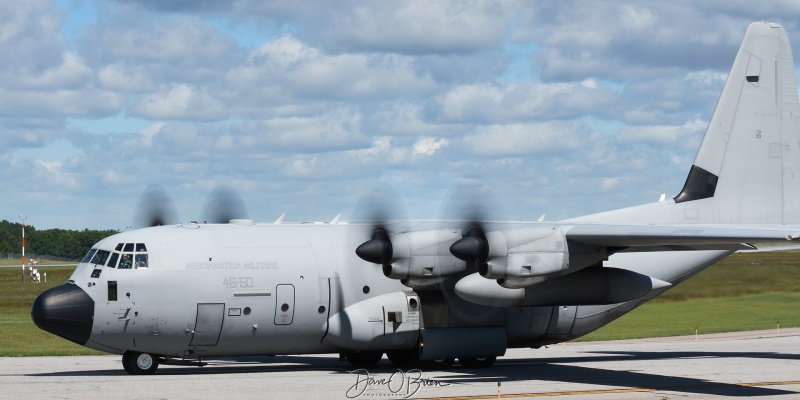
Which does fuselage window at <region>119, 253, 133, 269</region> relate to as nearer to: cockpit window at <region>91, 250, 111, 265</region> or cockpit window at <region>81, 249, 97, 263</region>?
cockpit window at <region>91, 250, 111, 265</region>

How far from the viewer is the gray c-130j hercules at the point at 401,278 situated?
→ 22.2m

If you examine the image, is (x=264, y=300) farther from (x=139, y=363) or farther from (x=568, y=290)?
(x=568, y=290)

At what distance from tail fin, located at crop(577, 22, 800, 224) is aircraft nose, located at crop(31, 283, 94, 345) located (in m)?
14.4

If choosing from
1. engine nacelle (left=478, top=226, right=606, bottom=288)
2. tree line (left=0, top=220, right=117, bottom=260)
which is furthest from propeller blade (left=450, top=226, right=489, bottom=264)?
tree line (left=0, top=220, right=117, bottom=260)

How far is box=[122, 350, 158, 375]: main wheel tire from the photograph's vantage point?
23922mm

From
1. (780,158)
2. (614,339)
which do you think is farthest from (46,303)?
(614,339)

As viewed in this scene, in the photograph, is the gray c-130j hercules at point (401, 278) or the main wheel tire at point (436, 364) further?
the main wheel tire at point (436, 364)

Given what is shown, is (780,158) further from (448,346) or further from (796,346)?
(448,346)

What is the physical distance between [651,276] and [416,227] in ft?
22.4

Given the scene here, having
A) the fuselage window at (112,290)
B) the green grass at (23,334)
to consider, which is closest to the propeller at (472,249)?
the fuselage window at (112,290)

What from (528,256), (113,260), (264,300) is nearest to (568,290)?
(528,256)

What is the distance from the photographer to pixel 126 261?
76.5 ft

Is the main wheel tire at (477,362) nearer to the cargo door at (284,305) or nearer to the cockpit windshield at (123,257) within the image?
the cargo door at (284,305)

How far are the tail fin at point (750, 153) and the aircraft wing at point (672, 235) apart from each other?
480cm
